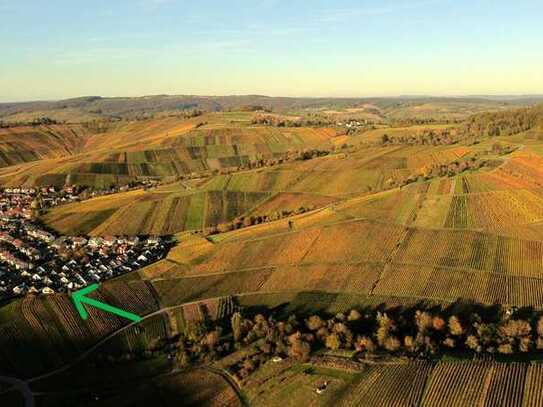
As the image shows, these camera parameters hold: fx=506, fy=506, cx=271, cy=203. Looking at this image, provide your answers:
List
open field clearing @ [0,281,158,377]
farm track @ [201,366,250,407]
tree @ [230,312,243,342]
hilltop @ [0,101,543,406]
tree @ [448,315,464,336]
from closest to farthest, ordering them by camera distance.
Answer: farm track @ [201,366,250,407] < hilltop @ [0,101,543,406] < tree @ [448,315,464,336] < open field clearing @ [0,281,158,377] < tree @ [230,312,243,342]

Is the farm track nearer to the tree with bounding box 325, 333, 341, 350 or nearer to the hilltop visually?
the hilltop

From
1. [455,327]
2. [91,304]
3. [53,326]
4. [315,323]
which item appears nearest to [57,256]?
[91,304]

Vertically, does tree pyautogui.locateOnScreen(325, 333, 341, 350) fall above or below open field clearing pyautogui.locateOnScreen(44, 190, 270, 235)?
below

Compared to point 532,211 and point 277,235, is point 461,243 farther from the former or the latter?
point 277,235

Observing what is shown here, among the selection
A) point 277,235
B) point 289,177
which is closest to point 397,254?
point 277,235

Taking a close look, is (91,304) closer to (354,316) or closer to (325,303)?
(325,303)

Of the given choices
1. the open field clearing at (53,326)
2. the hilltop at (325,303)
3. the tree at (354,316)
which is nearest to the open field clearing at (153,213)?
the hilltop at (325,303)

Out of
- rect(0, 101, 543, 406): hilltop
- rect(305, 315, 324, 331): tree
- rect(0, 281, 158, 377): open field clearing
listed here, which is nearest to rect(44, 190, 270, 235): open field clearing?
rect(0, 101, 543, 406): hilltop
